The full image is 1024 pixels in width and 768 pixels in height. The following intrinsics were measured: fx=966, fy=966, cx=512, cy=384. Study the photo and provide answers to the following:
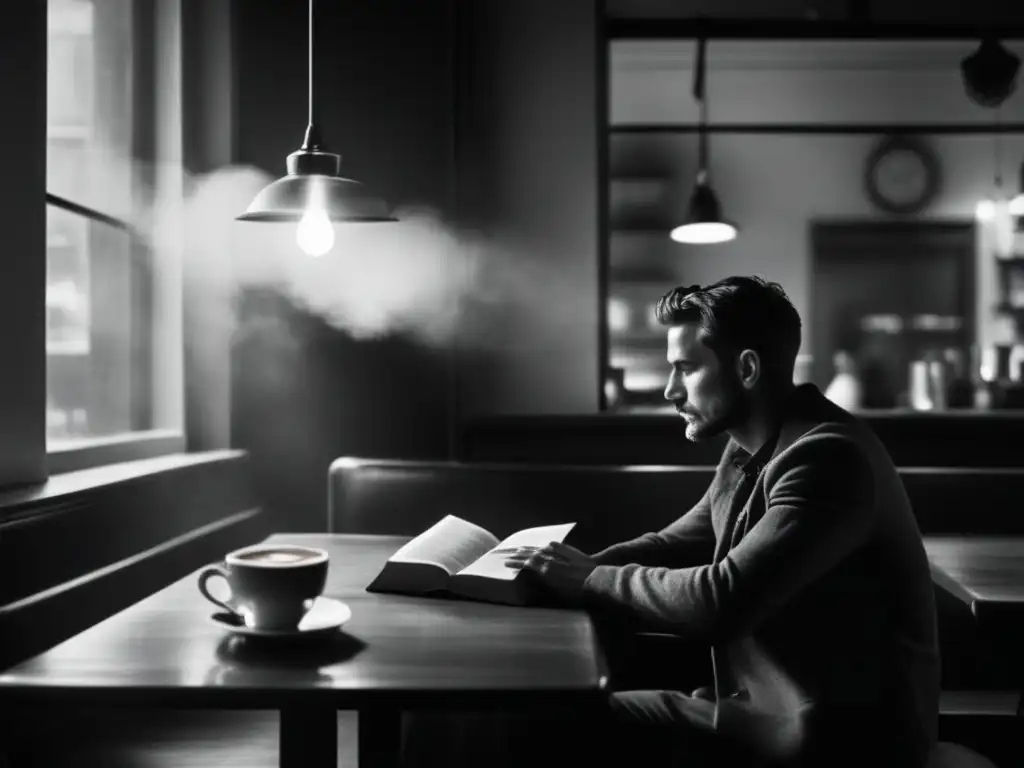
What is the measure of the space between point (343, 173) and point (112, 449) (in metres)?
1.22

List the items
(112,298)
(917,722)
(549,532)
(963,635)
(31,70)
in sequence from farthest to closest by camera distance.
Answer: (112,298) → (963,635) → (31,70) → (549,532) → (917,722)

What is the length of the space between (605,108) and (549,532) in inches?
105

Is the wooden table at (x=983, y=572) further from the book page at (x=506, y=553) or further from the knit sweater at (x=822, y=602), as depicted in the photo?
the book page at (x=506, y=553)

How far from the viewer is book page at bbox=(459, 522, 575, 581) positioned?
1463 millimetres

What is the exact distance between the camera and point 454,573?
59.4 inches

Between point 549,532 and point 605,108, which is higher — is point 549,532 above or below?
below

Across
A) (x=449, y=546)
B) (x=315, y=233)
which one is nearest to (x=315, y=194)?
(x=315, y=233)

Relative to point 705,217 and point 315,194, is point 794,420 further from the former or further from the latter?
point 705,217

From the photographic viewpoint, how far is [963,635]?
7.90 feet

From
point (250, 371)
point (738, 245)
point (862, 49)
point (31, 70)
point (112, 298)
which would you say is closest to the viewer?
point (31, 70)

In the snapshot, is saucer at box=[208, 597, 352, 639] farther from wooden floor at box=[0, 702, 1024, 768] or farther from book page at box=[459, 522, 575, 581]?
wooden floor at box=[0, 702, 1024, 768]

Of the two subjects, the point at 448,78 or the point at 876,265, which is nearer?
the point at 448,78


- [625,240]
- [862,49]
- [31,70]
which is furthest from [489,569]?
[862,49]

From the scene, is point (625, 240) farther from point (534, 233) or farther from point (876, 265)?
point (534, 233)
